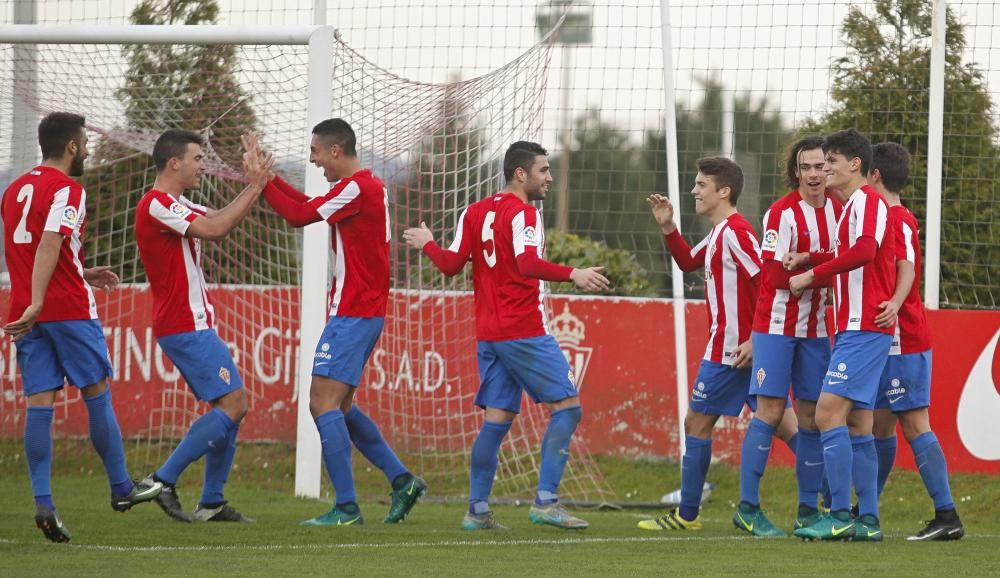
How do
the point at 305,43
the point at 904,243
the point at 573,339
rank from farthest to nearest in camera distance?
the point at 573,339
the point at 305,43
the point at 904,243

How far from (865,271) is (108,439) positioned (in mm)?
4000

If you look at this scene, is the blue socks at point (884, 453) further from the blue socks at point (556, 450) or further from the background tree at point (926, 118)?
the background tree at point (926, 118)

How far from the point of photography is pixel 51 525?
6.86 m

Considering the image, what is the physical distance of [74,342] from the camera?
7.37m

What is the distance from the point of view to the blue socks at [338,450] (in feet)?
25.3

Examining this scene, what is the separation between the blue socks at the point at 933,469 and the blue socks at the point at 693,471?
1.12m

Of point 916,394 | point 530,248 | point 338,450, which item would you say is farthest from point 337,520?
point 916,394

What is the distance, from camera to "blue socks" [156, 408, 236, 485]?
25.4ft

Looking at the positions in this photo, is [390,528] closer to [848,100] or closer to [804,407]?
[804,407]

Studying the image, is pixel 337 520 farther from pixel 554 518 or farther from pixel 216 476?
pixel 554 518

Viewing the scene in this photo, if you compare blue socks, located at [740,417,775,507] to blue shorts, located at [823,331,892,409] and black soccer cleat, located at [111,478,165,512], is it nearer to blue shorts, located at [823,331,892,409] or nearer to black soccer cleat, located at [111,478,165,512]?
blue shorts, located at [823,331,892,409]

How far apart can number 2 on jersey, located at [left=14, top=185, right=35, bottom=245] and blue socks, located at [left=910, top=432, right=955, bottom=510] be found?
4759 millimetres

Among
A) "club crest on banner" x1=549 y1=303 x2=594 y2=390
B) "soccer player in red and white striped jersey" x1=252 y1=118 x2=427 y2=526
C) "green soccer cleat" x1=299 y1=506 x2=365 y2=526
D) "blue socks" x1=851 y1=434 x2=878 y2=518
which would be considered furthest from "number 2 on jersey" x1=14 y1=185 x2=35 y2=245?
"club crest on banner" x1=549 y1=303 x2=594 y2=390

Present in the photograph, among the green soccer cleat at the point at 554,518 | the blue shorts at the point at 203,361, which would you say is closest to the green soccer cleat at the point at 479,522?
the green soccer cleat at the point at 554,518
